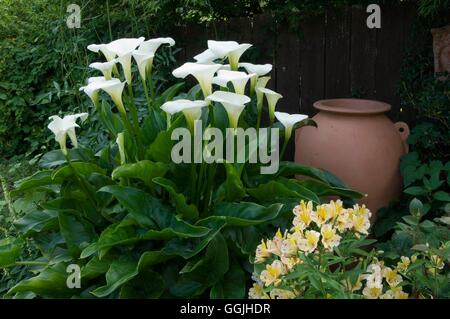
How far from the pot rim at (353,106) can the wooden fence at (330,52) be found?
0.33 metres

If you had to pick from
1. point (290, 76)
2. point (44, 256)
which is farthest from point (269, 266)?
point (290, 76)

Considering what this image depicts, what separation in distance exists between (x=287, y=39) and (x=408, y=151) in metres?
1.03

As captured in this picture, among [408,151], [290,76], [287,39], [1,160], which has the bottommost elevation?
[1,160]

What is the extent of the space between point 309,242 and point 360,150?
1.27 meters

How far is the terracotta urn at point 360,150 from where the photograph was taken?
2.61 metres

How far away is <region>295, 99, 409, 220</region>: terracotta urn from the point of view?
8.56ft

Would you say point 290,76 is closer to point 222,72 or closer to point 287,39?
point 287,39

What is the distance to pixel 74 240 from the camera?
2.22m

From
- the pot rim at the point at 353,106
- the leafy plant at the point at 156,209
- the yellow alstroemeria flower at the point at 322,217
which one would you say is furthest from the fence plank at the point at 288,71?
the yellow alstroemeria flower at the point at 322,217

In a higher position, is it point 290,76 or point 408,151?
point 290,76

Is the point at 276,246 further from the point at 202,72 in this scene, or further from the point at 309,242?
the point at 202,72

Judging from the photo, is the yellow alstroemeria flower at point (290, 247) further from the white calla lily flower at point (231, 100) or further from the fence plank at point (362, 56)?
the fence plank at point (362, 56)

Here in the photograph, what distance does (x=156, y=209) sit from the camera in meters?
2.10
